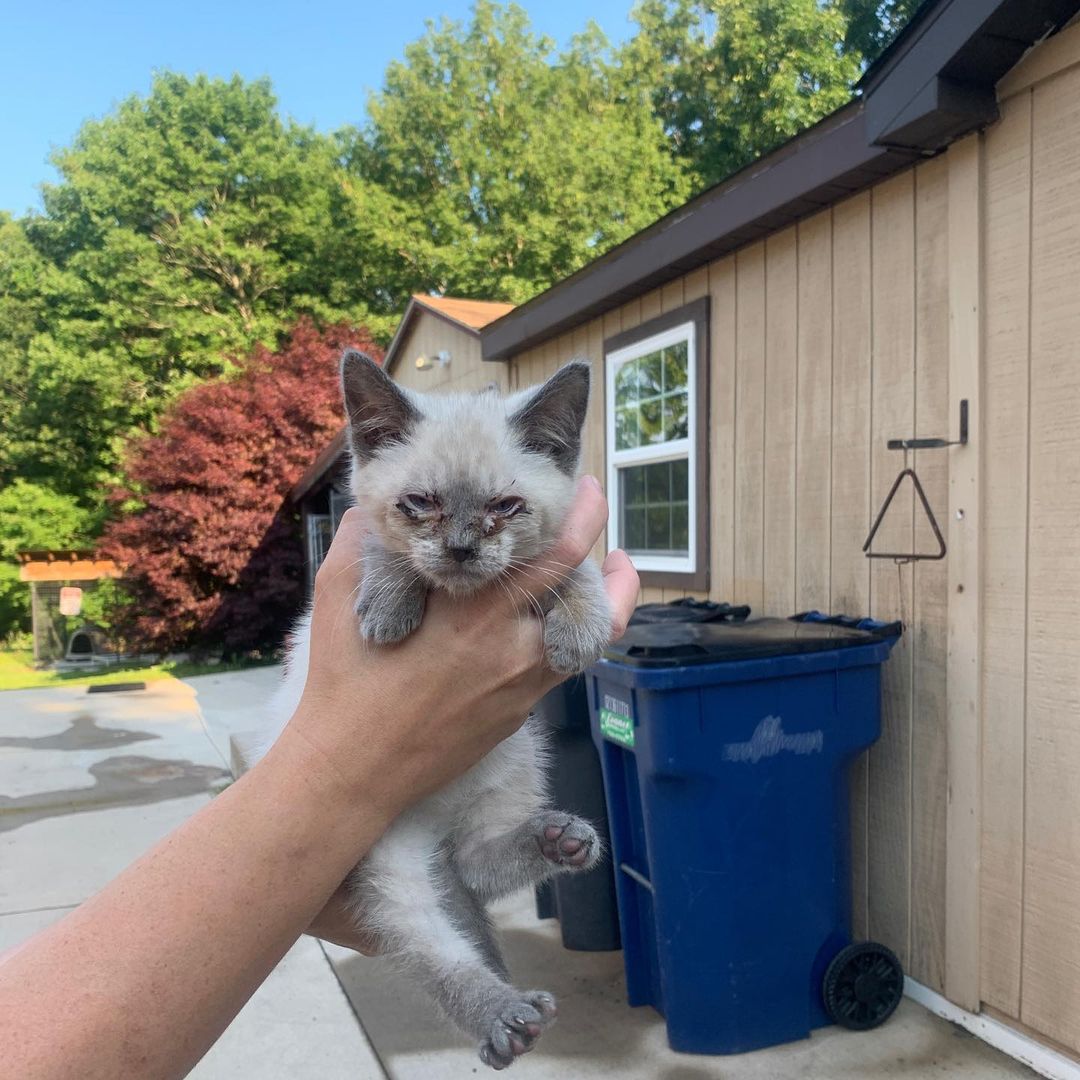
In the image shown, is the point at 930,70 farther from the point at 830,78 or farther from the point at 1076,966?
the point at 830,78

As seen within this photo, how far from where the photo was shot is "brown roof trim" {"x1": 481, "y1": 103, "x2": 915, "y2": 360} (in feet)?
12.0

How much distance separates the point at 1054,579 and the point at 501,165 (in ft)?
77.5

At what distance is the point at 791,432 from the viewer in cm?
432

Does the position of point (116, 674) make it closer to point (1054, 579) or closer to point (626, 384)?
point (626, 384)

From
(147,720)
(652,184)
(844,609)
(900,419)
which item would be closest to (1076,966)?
(844,609)

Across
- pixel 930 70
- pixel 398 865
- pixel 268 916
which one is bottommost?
pixel 398 865

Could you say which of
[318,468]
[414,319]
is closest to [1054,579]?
[414,319]

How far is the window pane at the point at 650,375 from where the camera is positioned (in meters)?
5.52

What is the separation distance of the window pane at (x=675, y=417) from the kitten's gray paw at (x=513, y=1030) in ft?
13.2

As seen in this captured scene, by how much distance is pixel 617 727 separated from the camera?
3334 millimetres

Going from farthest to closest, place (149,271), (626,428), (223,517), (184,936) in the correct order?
(149,271) → (223,517) → (626,428) → (184,936)

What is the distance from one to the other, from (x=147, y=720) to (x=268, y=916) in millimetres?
9452

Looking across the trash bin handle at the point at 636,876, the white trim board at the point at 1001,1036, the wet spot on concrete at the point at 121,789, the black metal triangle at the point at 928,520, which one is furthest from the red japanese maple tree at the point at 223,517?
the white trim board at the point at 1001,1036

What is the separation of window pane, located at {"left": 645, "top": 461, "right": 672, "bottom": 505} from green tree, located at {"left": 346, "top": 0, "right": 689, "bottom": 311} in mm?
15779
